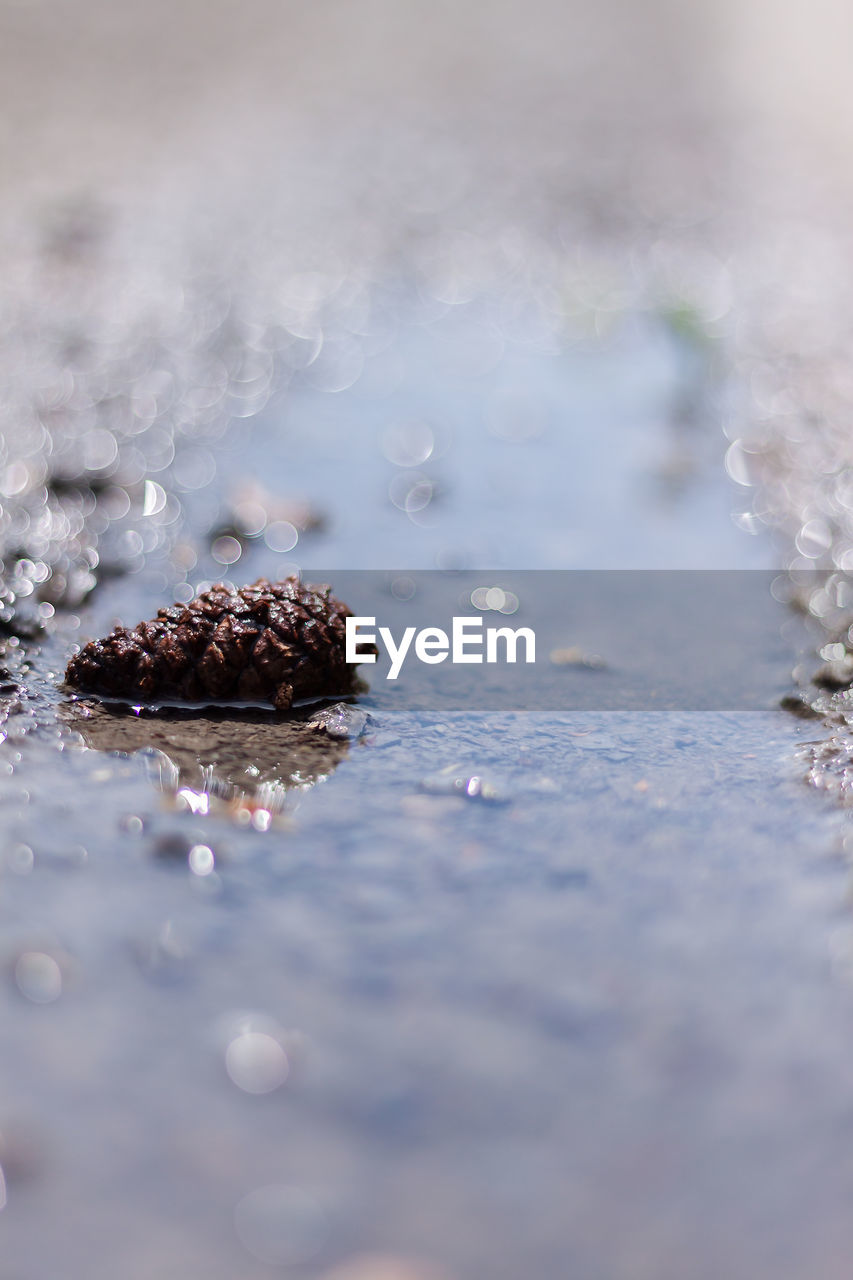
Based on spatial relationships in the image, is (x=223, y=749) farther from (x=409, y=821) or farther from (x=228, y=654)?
(x=409, y=821)

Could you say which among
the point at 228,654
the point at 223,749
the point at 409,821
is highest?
the point at 228,654

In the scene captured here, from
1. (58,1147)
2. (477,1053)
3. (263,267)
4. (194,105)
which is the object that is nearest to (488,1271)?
(477,1053)

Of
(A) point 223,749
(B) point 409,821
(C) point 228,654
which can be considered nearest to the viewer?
(B) point 409,821

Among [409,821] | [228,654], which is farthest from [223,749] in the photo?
[409,821]

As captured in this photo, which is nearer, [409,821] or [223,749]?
[409,821]

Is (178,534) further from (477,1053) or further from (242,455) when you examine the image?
(477,1053)

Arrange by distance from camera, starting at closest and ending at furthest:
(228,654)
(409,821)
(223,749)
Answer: (409,821)
(223,749)
(228,654)
